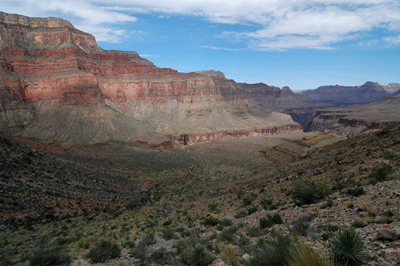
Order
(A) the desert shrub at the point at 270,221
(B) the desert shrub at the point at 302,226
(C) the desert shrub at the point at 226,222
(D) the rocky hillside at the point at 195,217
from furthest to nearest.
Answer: (C) the desert shrub at the point at 226,222
(A) the desert shrub at the point at 270,221
(B) the desert shrub at the point at 302,226
(D) the rocky hillside at the point at 195,217

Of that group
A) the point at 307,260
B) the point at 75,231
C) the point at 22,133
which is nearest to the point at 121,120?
the point at 22,133

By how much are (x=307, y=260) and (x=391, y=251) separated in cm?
207

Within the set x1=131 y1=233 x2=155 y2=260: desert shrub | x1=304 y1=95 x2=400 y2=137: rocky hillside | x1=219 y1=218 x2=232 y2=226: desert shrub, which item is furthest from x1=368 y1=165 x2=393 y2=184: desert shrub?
x1=304 y1=95 x2=400 y2=137: rocky hillside

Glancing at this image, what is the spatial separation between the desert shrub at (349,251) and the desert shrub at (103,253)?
8.72 m

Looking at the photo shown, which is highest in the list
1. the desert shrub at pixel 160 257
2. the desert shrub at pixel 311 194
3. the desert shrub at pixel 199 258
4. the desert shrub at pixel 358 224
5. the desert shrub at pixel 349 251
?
the desert shrub at pixel 349 251

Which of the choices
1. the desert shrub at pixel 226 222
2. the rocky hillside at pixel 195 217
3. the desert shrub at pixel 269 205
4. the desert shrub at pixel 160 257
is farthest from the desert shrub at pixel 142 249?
the desert shrub at pixel 269 205

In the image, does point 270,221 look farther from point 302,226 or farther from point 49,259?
point 49,259

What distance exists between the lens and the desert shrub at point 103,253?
32.9 ft

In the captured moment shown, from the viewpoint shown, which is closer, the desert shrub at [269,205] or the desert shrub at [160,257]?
the desert shrub at [160,257]

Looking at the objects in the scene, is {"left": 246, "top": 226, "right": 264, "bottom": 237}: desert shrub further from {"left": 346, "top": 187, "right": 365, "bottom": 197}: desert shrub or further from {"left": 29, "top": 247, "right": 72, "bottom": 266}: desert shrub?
{"left": 29, "top": 247, "right": 72, "bottom": 266}: desert shrub

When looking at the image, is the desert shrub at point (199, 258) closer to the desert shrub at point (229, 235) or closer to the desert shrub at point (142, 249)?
the desert shrub at point (229, 235)

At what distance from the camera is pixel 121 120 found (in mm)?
94125

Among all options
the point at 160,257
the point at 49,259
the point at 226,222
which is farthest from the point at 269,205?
the point at 49,259

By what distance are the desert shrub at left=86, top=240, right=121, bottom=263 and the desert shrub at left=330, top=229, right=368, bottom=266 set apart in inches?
343
